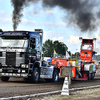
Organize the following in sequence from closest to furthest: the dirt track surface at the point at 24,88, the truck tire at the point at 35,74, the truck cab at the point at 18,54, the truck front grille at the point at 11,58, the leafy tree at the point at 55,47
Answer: the dirt track surface at the point at 24,88, the truck cab at the point at 18,54, the truck front grille at the point at 11,58, the truck tire at the point at 35,74, the leafy tree at the point at 55,47

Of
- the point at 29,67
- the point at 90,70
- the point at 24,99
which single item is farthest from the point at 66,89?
the point at 90,70

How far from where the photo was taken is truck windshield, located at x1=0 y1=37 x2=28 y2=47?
49.2 ft

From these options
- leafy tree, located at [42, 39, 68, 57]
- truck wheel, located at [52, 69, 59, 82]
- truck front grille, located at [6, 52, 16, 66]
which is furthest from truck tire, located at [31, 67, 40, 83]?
leafy tree, located at [42, 39, 68, 57]

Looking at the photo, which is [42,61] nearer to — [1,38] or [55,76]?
[55,76]

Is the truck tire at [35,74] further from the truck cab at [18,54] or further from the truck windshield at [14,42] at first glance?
the truck windshield at [14,42]

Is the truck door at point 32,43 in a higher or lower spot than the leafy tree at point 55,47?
lower

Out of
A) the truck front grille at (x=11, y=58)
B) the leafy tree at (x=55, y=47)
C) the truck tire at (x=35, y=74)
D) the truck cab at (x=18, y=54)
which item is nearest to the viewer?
the truck cab at (x=18, y=54)

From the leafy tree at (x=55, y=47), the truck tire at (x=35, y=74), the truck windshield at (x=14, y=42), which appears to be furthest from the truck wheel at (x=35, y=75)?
the leafy tree at (x=55, y=47)

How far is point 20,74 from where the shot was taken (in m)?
15.0

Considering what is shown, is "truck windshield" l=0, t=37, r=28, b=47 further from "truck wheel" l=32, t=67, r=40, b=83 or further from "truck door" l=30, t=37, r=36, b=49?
"truck wheel" l=32, t=67, r=40, b=83

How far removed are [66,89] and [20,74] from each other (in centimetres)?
580

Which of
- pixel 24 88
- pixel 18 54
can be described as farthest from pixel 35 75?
pixel 24 88

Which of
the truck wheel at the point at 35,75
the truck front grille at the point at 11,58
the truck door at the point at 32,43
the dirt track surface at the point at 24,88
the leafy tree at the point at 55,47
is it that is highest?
the leafy tree at the point at 55,47

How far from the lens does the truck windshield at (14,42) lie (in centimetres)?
1500
